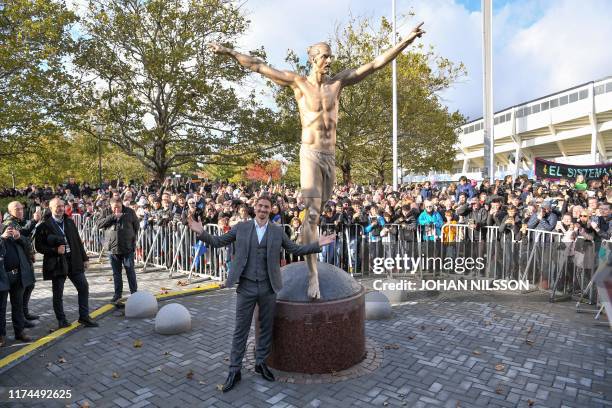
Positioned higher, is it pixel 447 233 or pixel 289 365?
pixel 447 233

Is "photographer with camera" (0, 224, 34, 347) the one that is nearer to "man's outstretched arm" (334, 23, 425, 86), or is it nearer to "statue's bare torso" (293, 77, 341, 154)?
"statue's bare torso" (293, 77, 341, 154)

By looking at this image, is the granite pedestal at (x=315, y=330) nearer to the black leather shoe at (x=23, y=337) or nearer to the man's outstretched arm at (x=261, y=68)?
the man's outstretched arm at (x=261, y=68)

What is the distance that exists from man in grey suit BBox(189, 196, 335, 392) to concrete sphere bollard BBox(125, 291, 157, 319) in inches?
124

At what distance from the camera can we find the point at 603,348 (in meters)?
5.93

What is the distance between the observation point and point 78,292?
6.89 metres

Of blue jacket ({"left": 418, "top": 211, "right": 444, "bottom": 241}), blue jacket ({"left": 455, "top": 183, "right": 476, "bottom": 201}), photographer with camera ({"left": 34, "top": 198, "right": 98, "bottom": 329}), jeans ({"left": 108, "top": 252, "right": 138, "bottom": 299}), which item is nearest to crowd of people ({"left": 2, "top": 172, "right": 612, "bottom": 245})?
blue jacket ({"left": 418, "top": 211, "right": 444, "bottom": 241})

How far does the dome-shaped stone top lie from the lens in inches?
203

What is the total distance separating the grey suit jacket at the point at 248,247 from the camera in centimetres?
488

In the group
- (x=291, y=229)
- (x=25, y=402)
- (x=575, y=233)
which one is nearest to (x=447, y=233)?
(x=575, y=233)

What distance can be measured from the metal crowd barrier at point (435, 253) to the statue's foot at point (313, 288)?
4.16 metres

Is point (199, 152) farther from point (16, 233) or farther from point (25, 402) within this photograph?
point (25, 402)

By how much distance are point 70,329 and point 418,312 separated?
5.84m

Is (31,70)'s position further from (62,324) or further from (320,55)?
(320,55)

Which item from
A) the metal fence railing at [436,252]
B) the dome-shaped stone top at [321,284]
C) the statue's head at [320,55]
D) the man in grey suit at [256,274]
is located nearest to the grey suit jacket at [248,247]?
the man in grey suit at [256,274]
